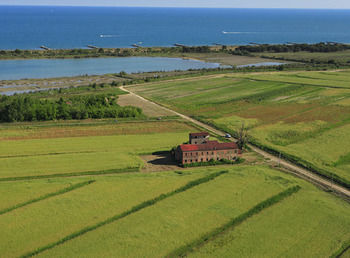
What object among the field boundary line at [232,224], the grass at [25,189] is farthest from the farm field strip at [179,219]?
the grass at [25,189]

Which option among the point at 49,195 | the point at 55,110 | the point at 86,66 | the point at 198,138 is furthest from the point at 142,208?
the point at 86,66

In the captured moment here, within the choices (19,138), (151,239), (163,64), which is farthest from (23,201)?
(163,64)

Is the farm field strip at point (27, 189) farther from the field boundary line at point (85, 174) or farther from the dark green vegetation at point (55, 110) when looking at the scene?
the dark green vegetation at point (55, 110)

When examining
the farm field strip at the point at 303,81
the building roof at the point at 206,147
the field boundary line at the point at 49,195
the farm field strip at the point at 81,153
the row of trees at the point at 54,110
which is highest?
the farm field strip at the point at 303,81

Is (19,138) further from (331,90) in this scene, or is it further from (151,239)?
(331,90)

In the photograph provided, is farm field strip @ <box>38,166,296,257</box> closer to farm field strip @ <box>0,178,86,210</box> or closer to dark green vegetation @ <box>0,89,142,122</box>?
farm field strip @ <box>0,178,86,210</box>

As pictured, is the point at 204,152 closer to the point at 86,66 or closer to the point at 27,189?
the point at 27,189
